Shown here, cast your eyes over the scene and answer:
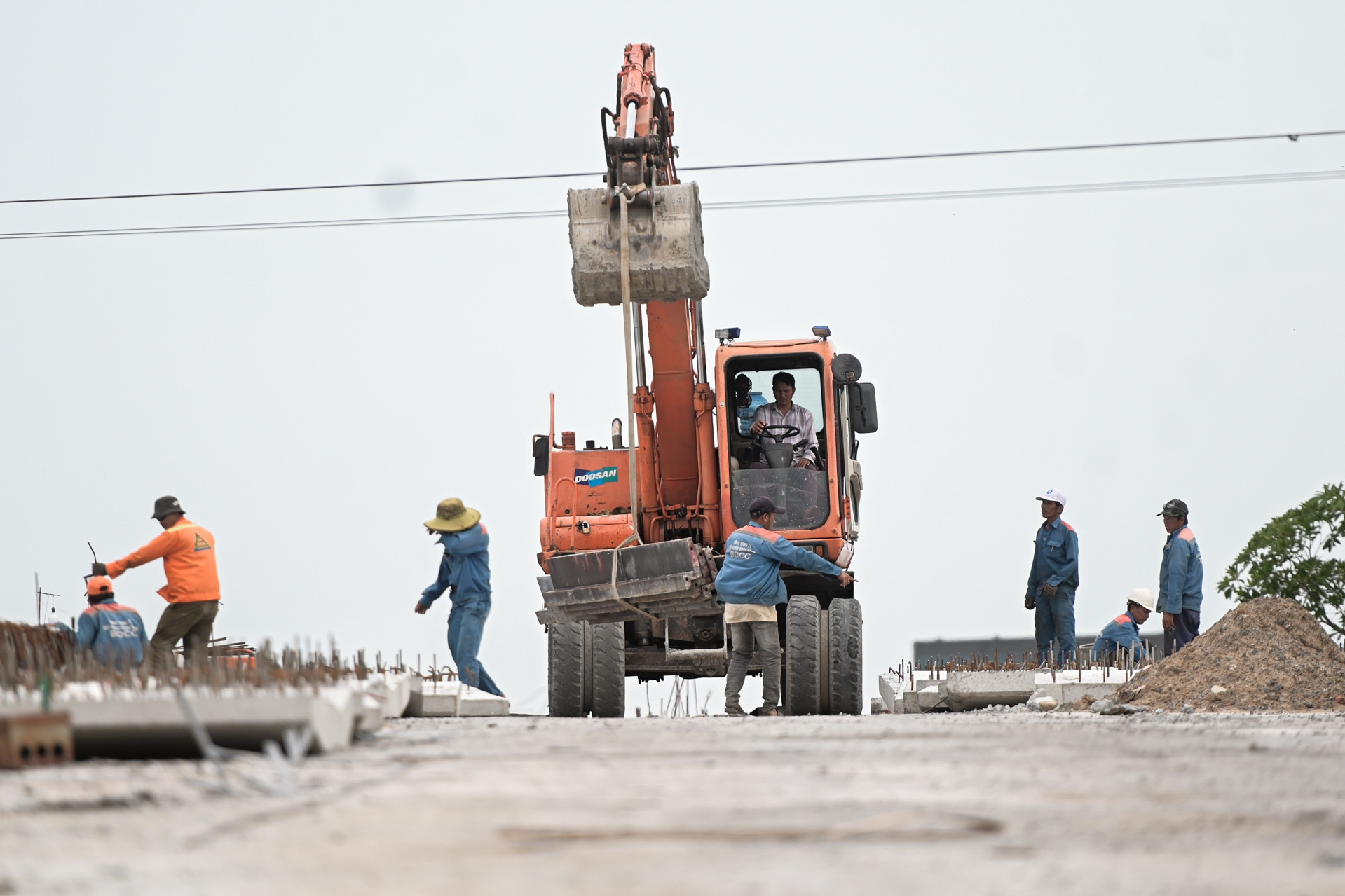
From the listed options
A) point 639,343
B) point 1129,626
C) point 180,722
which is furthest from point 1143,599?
point 180,722

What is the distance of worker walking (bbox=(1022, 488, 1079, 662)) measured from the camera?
1422cm

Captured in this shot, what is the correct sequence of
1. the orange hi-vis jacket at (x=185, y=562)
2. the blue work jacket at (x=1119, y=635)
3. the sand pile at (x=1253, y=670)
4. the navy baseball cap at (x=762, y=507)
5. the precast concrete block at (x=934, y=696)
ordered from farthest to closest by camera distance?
the blue work jacket at (x=1119, y=635), the precast concrete block at (x=934, y=696), the navy baseball cap at (x=762, y=507), the orange hi-vis jacket at (x=185, y=562), the sand pile at (x=1253, y=670)

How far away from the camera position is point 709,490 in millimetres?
12086


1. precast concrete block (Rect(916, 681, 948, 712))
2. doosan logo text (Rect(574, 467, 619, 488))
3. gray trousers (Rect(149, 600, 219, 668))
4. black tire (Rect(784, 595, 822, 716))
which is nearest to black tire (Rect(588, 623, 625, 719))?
black tire (Rect(784, 595, 822, 716))

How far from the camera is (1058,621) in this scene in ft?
47.0

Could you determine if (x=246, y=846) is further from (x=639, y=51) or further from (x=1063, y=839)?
(x=639, y=51)

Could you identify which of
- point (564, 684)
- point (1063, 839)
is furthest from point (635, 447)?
point (1063, 839)

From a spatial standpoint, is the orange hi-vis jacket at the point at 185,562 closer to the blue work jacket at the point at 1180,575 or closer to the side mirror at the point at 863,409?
the side mirror at the point at 863,409

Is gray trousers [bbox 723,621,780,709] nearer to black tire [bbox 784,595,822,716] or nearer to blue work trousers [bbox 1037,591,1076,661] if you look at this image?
black tire [bbox 784,595,822,716]

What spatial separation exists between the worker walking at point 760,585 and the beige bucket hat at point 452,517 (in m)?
2.64

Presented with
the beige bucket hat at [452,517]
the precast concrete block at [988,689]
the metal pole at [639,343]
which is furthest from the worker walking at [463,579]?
the precast concrete block at [988,689]

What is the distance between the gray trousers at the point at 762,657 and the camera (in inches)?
439

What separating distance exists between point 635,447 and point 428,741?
540cm

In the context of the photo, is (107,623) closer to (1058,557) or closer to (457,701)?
(457,701)
